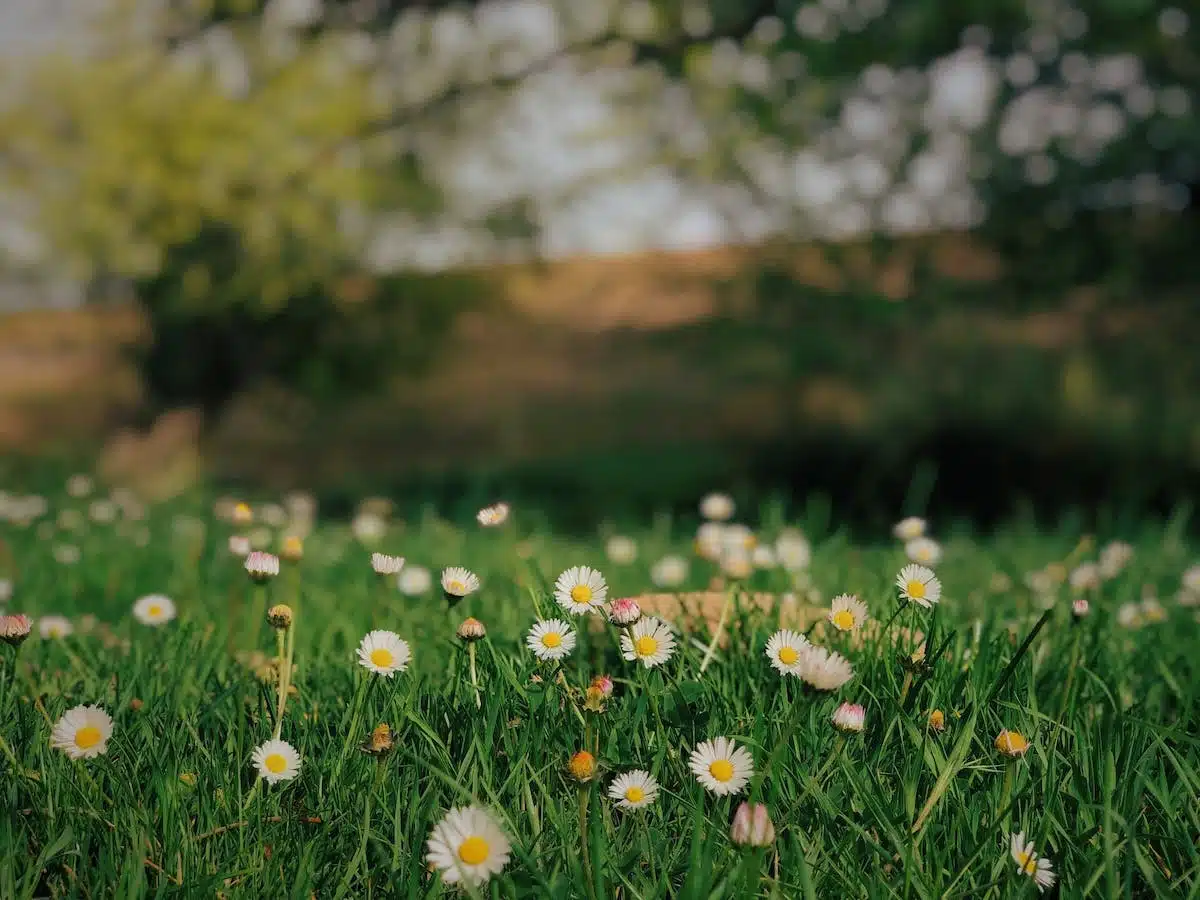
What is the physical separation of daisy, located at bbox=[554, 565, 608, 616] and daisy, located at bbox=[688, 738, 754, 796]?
0.29 metres

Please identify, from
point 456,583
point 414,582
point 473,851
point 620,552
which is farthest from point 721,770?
point 620,552

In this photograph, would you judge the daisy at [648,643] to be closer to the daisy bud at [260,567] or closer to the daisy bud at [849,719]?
the daisy bud at [849,719]

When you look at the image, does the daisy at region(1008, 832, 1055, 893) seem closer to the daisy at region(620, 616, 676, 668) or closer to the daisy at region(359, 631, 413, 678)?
the daisy at region(620, 616, 676, 668)

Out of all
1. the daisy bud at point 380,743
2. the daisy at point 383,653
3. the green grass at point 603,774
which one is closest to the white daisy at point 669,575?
the green grass at point 603,774

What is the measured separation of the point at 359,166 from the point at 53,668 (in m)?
5.10

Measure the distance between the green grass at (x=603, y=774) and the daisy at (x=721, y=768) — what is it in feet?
0.14

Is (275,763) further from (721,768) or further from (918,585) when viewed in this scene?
(918,585)

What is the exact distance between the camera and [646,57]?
19.1 feet

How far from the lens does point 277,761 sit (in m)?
1.35

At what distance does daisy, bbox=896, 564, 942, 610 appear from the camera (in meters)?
1.56

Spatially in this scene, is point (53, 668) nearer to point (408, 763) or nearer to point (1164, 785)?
point (408, 763)

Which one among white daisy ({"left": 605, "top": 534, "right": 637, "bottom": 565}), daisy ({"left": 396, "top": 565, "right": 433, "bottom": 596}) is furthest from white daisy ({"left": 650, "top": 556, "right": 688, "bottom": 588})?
daisy ({"left": 396, "top": 565, "right": 433, "bottom": 596})

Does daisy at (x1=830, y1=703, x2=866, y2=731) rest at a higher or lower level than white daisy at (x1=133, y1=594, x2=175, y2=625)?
higher

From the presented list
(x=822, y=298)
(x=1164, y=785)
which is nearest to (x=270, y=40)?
(x=822, y=298)
